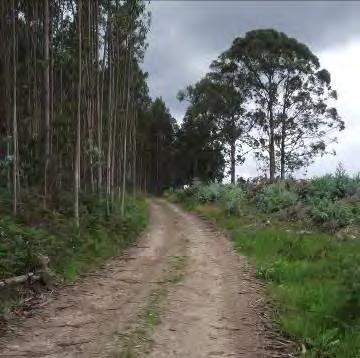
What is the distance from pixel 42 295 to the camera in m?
9.67

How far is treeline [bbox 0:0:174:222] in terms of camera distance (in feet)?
50.6

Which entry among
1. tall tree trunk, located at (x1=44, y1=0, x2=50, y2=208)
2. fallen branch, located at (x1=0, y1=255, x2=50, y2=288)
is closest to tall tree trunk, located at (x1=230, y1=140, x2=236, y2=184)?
tall tree trunk, located at (x1=44, y1=0, x2=50, y2=208)

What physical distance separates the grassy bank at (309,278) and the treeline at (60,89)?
545 centimetres

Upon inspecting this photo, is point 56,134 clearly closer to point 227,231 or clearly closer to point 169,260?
point 169,260

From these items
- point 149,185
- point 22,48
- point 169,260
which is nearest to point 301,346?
point 169,260

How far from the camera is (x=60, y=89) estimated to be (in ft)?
78.5

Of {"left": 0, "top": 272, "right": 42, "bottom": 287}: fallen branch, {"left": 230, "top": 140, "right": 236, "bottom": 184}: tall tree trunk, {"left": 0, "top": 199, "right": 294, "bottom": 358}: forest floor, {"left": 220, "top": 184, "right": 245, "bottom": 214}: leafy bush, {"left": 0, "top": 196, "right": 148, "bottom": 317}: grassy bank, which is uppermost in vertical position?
{"left": 230, "top": 140, "right": 236, "bottom": 184}: tall tree trunk

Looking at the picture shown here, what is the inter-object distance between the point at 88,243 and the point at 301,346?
813 centimetres

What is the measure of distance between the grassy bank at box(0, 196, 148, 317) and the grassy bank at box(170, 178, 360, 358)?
3.85m

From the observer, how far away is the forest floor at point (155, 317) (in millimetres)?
6816

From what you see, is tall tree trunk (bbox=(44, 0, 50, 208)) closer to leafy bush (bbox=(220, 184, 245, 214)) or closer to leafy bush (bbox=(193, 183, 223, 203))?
leafy bush (bbox=(220, 184, 245, 214))

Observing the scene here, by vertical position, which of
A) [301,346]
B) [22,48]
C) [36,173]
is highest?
[22,48]

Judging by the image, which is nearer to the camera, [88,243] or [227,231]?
[88,243]

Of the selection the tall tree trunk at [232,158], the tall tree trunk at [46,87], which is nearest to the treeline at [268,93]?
the tall tree trunk at [232,158]
